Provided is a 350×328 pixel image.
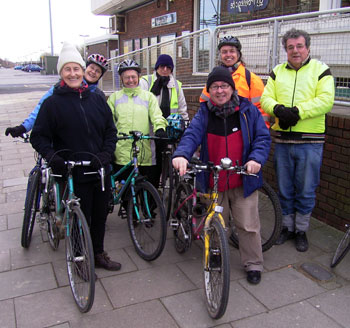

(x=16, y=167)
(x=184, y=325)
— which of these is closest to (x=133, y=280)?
(x=184, y=325)

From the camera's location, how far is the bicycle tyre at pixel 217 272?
262 cm

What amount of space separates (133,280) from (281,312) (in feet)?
4.14

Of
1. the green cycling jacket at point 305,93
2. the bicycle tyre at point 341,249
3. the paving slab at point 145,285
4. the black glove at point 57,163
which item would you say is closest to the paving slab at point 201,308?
the paving slab at point 145,285

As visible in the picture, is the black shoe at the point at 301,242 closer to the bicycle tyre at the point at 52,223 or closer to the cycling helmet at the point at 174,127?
the cycling helmet at the point at 174,127

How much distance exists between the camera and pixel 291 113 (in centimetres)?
348

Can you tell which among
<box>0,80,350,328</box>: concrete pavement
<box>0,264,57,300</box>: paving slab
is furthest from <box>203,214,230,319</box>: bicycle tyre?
<box>0,264,57,300</box>: paving slab

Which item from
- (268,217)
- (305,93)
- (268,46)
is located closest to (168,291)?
(268,217)

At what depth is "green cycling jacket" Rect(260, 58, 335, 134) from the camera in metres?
3.48

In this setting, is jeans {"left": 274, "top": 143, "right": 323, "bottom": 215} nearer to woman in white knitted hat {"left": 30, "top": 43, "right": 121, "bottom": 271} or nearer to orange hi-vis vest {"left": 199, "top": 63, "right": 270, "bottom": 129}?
orange hi-vis vest {"left": 199, "top": 63, "right": 270, "bottom": 129}

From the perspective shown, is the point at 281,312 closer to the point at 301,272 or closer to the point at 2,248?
the point at 301,272

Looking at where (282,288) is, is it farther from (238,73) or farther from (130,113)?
(130,113)

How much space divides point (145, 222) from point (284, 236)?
4.91 feet

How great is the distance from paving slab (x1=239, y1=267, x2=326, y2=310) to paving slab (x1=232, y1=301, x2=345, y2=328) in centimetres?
9

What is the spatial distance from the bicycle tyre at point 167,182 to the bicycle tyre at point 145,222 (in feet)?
1.73
